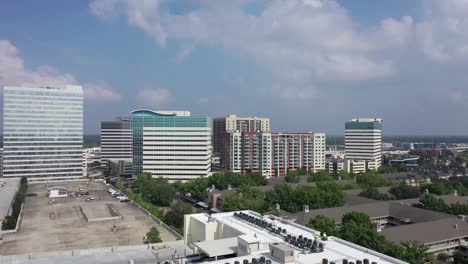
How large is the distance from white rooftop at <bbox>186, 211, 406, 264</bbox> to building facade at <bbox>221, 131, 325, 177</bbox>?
243ft

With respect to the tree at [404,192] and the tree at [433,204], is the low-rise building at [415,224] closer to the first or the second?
the tree at [433,204]

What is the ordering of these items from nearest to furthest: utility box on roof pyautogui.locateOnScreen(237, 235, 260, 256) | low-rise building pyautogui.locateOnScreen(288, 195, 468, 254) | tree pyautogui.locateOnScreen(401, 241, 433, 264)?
utility box on roof pyautogui.locateOnScreen(237, 235, 260, 256), tree pyautogui.locateOnScreen(401, 241, 433, 264), low-rise building pyautogui.locateOnScreen(288, 195, 468, 254)

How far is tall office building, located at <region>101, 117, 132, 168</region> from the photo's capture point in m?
142

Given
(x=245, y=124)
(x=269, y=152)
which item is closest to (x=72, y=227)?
(x=269, y=152)

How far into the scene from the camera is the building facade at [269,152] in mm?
109125

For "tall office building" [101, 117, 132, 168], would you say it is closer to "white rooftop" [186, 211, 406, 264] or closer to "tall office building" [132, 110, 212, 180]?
"tall office building" [132, 110, 212, 180]

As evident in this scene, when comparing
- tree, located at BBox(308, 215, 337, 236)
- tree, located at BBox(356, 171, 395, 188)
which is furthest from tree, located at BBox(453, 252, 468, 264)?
tree, located at BBox(356, 171, 395, 188)

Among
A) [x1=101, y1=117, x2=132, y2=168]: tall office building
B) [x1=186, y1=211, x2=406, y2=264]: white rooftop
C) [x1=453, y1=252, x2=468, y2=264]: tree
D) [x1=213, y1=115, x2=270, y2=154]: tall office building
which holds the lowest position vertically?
[x1=453, y1=252, x2=468, y2=264]: tree

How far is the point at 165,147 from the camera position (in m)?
101

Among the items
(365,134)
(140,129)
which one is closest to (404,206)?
(140,129)

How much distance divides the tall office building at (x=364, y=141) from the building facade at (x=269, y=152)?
1934 cm

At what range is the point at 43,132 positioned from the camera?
3930 inches

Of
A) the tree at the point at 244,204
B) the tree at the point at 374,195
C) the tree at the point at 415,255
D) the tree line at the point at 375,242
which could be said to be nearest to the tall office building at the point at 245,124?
the tree at the point at 374,195

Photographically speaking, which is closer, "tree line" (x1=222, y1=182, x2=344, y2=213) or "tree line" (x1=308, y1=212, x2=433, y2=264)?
"tree line" (x1=308, y1=212, x2=433, y2=264)
